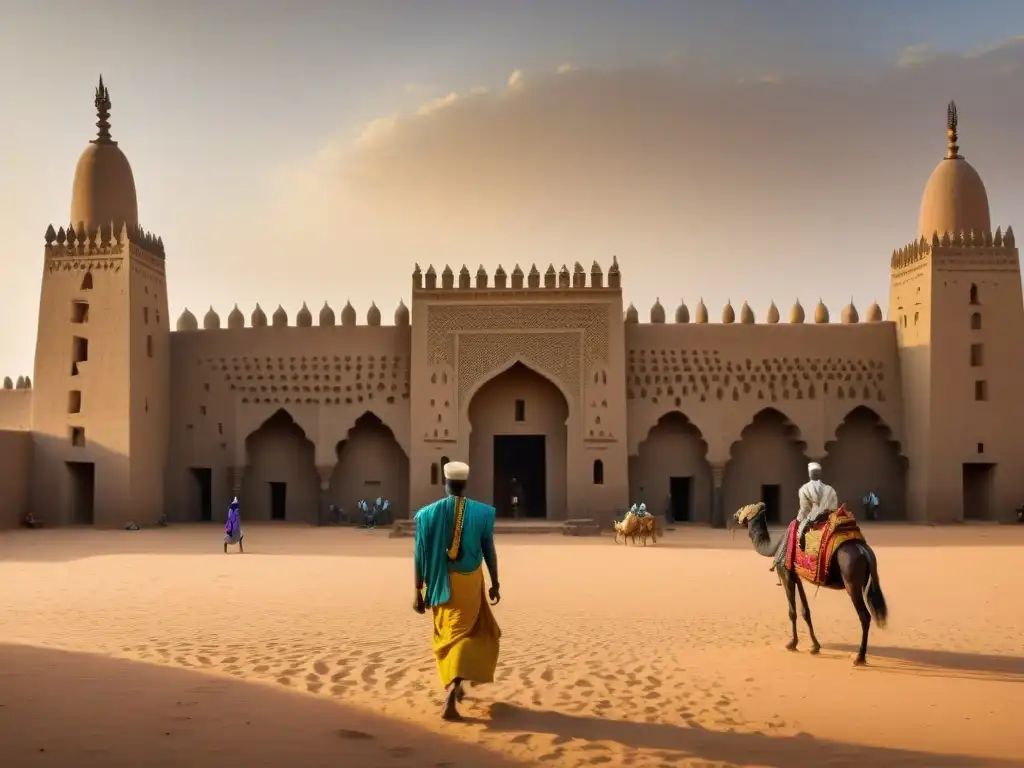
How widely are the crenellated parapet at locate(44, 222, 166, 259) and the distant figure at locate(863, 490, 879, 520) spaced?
17365 mm

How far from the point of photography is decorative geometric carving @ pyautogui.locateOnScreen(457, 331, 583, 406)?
20688 mm

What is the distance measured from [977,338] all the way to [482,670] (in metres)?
18.6

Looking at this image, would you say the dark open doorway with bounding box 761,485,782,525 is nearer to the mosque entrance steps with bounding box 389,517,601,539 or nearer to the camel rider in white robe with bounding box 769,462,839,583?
the mosque entrance steps with bounding box 389,517,601,539

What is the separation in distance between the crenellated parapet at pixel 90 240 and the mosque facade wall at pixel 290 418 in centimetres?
299

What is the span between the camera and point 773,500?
22.0 m

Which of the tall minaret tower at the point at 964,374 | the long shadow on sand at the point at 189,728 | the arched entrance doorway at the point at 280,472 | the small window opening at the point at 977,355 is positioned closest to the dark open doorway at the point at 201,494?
the arched entrance doorway at the point at 280,472

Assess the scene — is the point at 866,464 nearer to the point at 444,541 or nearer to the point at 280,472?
the point at 280,472

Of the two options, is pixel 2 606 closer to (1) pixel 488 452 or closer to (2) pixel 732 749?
(2) pixel 732 749

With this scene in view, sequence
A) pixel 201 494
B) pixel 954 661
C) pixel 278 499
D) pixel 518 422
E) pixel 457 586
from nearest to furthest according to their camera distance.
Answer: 1. pixel 457 586
2. pixel 954 661
3. pixel 518 422
4. pixel 201 494
5. pixel 278 499

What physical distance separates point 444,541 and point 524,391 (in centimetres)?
1637

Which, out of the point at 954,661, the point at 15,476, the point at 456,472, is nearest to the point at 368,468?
the point at 15,476

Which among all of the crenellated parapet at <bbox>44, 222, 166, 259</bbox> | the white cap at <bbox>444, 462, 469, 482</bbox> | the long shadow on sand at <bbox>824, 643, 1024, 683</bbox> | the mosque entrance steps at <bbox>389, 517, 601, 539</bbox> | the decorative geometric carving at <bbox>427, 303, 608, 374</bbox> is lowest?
the mosque entrance steps at <bbox>389, 517, 601, 539</bbox>

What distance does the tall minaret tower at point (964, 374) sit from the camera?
19891mm

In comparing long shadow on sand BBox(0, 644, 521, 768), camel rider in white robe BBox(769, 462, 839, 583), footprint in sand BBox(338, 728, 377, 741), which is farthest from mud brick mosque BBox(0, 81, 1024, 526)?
footprint in sand BBox(338, 728, 377, 741)
